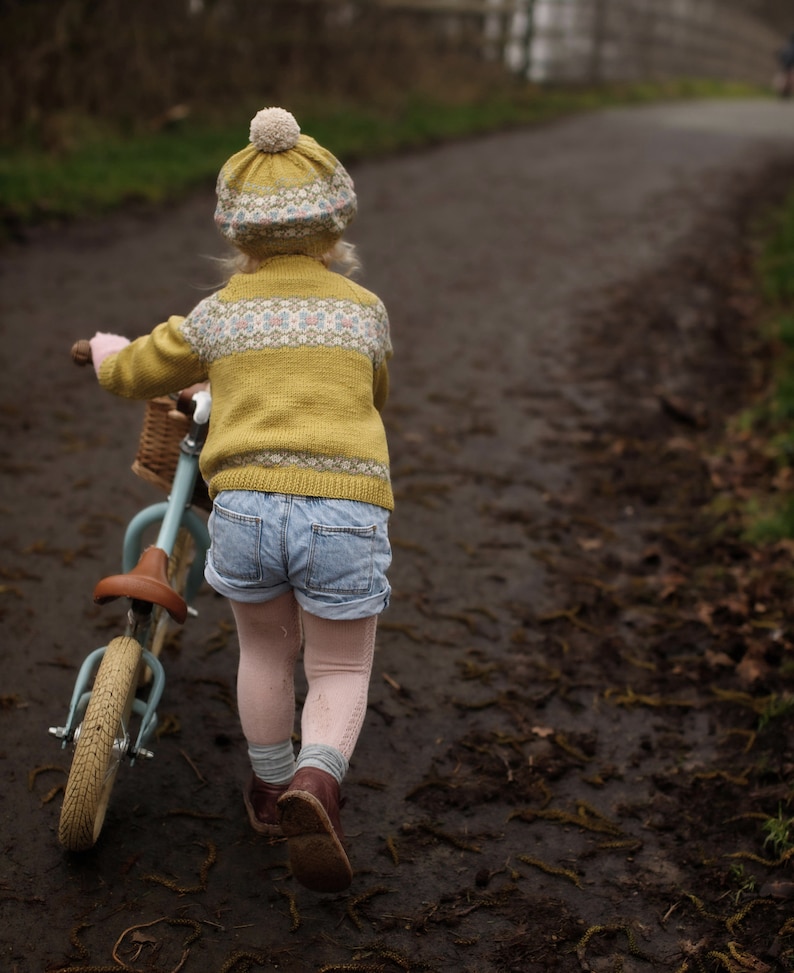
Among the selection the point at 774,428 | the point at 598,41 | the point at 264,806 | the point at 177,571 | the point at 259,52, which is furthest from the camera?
the point at 598,41

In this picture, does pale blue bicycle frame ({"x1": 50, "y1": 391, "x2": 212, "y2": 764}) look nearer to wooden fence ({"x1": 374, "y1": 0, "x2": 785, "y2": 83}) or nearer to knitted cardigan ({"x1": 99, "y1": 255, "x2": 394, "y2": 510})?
knitted cardigan ({"x1": 99, "y1": 255, "x2": 394, "y2": 510})

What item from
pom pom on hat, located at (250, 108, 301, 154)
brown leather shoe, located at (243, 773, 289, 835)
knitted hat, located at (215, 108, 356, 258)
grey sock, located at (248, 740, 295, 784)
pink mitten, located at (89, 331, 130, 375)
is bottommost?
brown leather shoe, located at (243, 773, 289, 835)

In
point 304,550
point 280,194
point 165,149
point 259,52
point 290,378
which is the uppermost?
point 280,194

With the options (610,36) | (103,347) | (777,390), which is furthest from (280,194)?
(610,36)

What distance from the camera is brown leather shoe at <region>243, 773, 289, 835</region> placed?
9.97 ft

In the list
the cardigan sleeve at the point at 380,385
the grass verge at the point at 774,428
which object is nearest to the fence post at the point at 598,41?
the grass verge at the point at 774,428

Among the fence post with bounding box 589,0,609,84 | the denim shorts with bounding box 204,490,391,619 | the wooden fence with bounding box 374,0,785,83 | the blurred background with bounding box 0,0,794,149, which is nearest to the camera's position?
the denim shorts with bounding box 204,490,391,619

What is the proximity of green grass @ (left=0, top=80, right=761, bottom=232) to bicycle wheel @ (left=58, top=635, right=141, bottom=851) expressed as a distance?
6456 mm

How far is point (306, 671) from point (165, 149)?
28.3 feet

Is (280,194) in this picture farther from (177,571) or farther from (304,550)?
(177,571)

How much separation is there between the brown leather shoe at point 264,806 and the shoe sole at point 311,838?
0.55 metres

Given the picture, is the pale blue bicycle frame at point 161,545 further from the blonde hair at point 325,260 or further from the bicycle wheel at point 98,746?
the blonde hair at point 325,260

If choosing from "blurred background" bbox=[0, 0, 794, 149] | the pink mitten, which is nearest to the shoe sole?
the pink mitten

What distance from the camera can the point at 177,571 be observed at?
11.5ft
